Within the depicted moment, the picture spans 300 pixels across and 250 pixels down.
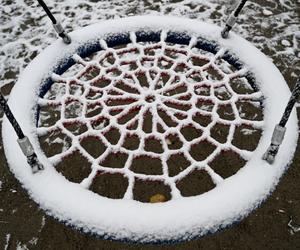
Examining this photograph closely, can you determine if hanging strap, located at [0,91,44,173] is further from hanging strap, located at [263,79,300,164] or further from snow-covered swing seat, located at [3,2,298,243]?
hanging strap, located at [263,79,300,164]

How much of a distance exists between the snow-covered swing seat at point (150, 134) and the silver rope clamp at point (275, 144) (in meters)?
0.04

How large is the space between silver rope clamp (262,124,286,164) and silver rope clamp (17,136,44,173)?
36.9 inches

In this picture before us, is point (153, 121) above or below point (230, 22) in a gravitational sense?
below

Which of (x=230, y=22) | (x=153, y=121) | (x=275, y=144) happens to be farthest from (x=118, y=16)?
(x=275, y=144)

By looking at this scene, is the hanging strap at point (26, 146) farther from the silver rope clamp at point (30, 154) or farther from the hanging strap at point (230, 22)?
the hanging strap at point (230, 22)

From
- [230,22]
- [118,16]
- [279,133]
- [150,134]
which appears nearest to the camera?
[279,133]

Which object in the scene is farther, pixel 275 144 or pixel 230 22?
pixel 230 22

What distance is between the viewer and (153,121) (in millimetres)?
1913

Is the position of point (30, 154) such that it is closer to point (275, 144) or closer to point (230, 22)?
point (275, 144)

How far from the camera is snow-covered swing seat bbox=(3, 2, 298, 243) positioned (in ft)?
4.88

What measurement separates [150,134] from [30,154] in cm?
59

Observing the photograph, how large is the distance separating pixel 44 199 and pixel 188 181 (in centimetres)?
118

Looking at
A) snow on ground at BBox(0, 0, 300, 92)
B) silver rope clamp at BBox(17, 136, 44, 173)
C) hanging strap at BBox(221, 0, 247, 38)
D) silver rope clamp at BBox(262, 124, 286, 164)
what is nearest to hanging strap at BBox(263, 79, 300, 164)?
silver rope clamp at BBox(262, 124, 286, 164)

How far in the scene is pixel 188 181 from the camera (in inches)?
98.7
